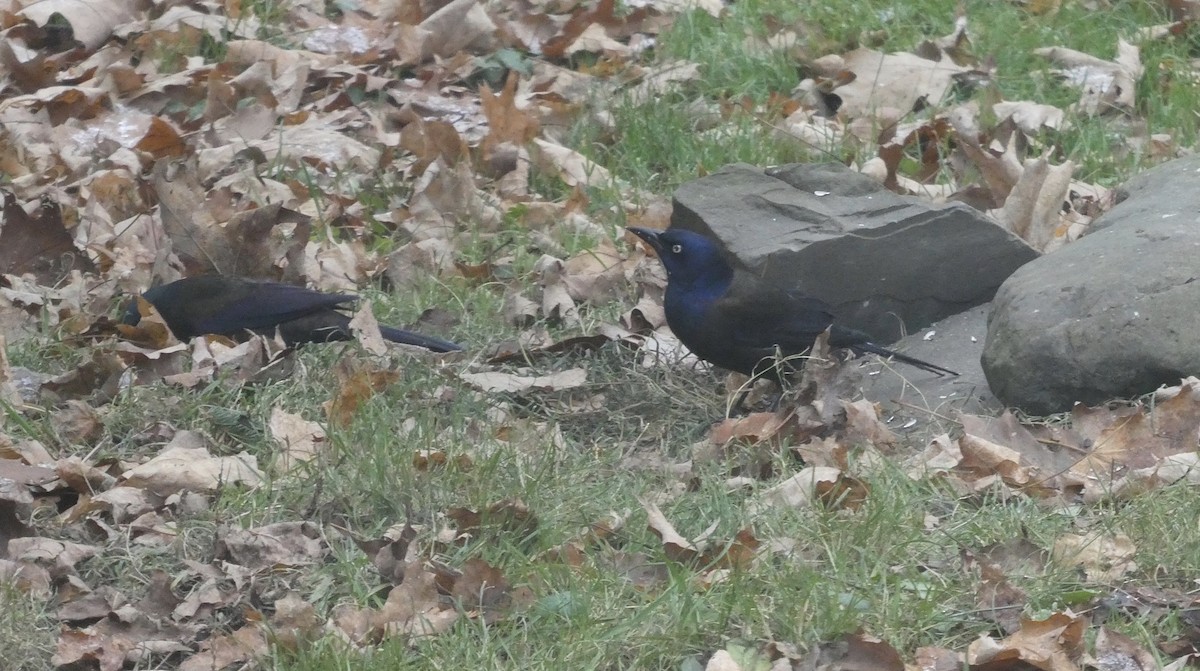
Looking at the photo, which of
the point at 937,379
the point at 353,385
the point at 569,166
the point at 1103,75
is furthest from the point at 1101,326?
the point at 1103,75

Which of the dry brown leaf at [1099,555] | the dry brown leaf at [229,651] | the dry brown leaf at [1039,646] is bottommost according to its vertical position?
the dry brown leaf at [229,651]

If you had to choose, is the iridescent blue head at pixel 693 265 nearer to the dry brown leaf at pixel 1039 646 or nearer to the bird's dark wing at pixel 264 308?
the bird's dark wing at pixel 264 308

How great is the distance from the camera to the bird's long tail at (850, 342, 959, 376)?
4.52m

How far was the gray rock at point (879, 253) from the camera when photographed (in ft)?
15.7

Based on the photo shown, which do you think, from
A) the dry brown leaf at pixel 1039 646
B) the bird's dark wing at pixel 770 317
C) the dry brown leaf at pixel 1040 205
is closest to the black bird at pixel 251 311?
the bird's dark wing at pixel 770 317

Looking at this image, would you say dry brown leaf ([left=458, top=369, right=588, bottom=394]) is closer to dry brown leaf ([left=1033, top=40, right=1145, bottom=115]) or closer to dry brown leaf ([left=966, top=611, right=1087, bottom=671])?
dry brown leaf ([left=966, top=611, right=1087, bottom=671])

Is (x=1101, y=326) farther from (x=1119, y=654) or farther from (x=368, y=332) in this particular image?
(x=368, y=332)

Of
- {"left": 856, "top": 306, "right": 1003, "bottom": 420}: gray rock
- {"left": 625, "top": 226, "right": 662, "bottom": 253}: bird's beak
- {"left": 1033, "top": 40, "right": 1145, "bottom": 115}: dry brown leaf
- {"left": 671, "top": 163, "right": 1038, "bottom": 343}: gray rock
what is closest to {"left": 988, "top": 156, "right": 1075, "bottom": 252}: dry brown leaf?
{"left": 671, "top": 163, "right": 1038, "bottom": 343}: gray rock

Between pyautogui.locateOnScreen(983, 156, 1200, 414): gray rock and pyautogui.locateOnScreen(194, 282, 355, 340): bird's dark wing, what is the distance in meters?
1.95

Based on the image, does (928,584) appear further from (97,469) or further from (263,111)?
(263,111)

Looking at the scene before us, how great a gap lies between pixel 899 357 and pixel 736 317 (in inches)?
18.8

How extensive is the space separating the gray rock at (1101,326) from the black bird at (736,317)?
1.35ft

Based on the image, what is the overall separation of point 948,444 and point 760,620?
1.09 metres

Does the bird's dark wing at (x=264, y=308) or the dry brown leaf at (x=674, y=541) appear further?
the bird's dark wing at (x=264, y=308)
